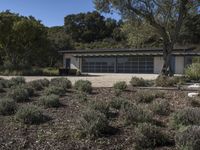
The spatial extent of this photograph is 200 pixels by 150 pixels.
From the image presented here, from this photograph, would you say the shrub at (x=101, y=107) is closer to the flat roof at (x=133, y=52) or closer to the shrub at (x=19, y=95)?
the shrub at (x=19, y=95)

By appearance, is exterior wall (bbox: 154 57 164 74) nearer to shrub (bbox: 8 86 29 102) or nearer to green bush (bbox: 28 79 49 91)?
green bush (bbox: 28 79 49 91)

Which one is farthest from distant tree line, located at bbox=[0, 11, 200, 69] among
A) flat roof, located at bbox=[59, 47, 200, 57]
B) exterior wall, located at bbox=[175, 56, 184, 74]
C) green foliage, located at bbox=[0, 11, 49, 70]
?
exterior wall, located at bbox=[175, 56, 184, 74]

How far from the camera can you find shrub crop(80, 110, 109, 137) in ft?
27.8

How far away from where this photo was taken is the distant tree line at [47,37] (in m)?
32.5

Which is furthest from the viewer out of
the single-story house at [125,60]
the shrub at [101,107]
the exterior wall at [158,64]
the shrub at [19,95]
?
the exterior wall at [158,64]

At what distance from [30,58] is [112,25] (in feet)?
118

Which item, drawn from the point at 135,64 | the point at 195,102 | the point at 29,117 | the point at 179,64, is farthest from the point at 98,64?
the point at 29,117

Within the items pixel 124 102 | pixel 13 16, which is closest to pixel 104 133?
pixel 124 102

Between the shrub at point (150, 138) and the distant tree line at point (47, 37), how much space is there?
2136cm

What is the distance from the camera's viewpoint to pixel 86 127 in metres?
8.61

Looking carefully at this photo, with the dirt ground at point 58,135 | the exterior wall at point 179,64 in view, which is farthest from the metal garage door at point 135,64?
the dirt ground at point 58,135

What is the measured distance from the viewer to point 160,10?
29.5m

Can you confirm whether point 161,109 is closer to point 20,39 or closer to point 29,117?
point 29,117

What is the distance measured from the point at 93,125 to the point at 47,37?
40.7 m
